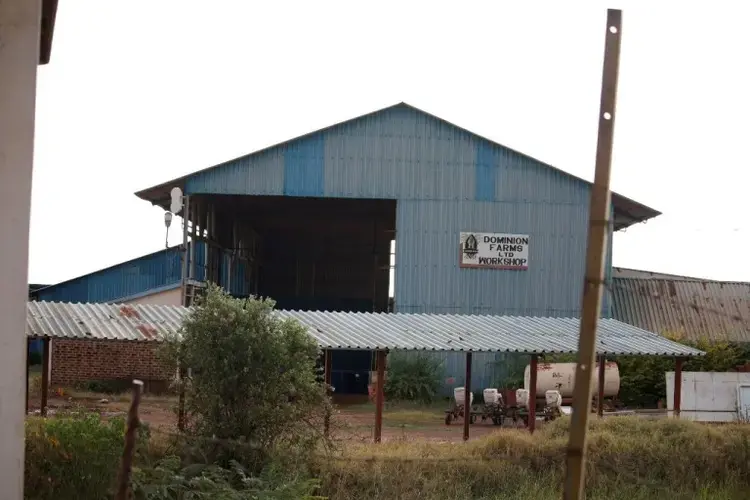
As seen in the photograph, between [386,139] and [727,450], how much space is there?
1647 centimetres

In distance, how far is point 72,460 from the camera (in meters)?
13.0

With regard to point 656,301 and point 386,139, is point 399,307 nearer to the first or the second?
point 386,139

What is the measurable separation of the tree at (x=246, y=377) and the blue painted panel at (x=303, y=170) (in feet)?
50.7

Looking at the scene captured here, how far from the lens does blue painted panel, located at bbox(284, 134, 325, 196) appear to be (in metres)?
31.2

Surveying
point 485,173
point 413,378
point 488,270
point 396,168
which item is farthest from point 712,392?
point 396,168

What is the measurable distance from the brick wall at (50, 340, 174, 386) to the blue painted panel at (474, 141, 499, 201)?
10847 millimetres

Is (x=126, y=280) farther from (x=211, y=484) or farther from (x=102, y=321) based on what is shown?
(x=211, y=484)

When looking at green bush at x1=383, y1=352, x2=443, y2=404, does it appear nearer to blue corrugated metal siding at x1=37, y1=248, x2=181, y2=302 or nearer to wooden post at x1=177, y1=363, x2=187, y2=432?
blue corrugated metal siding at x1=37, y1=248, x2=181, y2=302

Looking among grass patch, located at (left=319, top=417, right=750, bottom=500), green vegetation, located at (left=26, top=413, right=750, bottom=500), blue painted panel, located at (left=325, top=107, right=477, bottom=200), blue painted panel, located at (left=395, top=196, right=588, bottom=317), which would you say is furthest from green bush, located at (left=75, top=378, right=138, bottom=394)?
grass patch, located at (left=319, top=417, right=750, bottom=500)

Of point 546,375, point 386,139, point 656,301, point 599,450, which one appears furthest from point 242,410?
point 656,301

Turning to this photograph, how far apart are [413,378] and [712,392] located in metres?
9.05

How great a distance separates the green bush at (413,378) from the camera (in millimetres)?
30594

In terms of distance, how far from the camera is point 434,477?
1576 cm

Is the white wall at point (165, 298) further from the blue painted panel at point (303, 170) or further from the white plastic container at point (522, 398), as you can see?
the white plastic container at point (522, 398)
